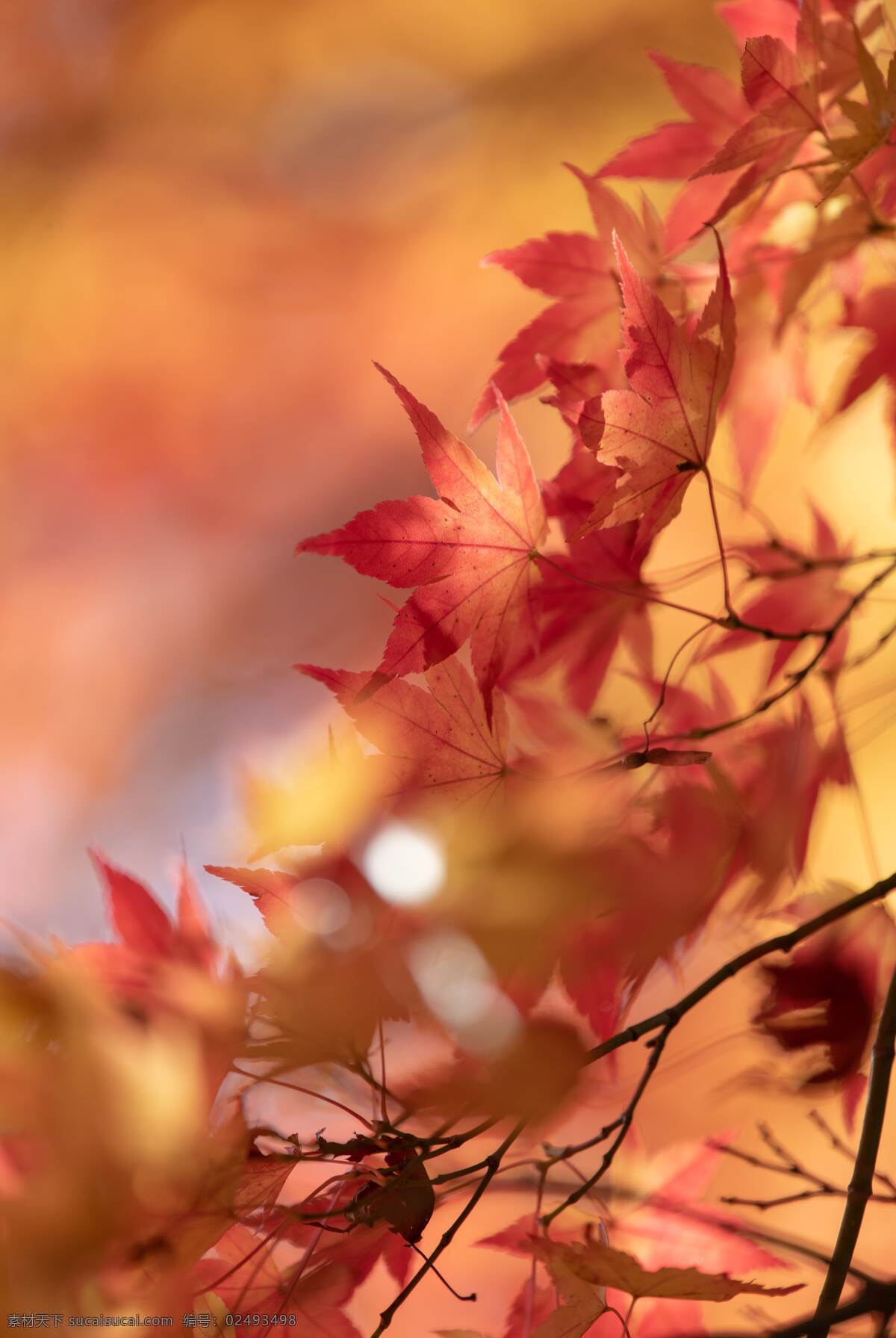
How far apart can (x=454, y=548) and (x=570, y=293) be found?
8.9 inches

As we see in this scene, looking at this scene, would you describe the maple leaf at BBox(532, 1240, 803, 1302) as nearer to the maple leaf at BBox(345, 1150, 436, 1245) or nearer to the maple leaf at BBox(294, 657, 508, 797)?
the maple leaf at BBox(345, 1150, 436, 1245)

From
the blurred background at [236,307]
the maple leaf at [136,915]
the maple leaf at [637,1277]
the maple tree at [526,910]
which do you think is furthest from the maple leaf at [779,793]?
the blurred background at [236,307]

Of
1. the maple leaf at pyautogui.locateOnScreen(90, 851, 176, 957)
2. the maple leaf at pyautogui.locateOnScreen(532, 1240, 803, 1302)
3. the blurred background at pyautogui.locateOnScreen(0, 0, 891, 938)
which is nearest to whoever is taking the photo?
the maple leaf at pyautogui.locateOnScreen(532, 1240, 803, 1302)

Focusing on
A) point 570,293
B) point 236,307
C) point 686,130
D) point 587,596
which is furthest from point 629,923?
point 236,307

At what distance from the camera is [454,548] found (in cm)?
43

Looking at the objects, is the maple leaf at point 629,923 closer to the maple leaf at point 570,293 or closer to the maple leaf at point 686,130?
the maple leaf at point 570,293

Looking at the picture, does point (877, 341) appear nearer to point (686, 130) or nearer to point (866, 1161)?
point (686, 130)

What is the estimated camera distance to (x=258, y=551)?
1026 mm

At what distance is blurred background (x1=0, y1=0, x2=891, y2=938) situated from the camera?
3.28 feet

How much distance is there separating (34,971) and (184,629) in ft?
2.12

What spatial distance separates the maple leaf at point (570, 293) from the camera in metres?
0.53

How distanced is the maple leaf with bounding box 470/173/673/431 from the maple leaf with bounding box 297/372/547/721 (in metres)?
0.11

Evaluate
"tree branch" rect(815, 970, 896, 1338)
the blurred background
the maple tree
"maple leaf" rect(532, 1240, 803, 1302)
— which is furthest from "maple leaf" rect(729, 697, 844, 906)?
the blurred background

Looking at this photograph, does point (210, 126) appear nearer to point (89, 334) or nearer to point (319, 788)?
point (89, 334)
